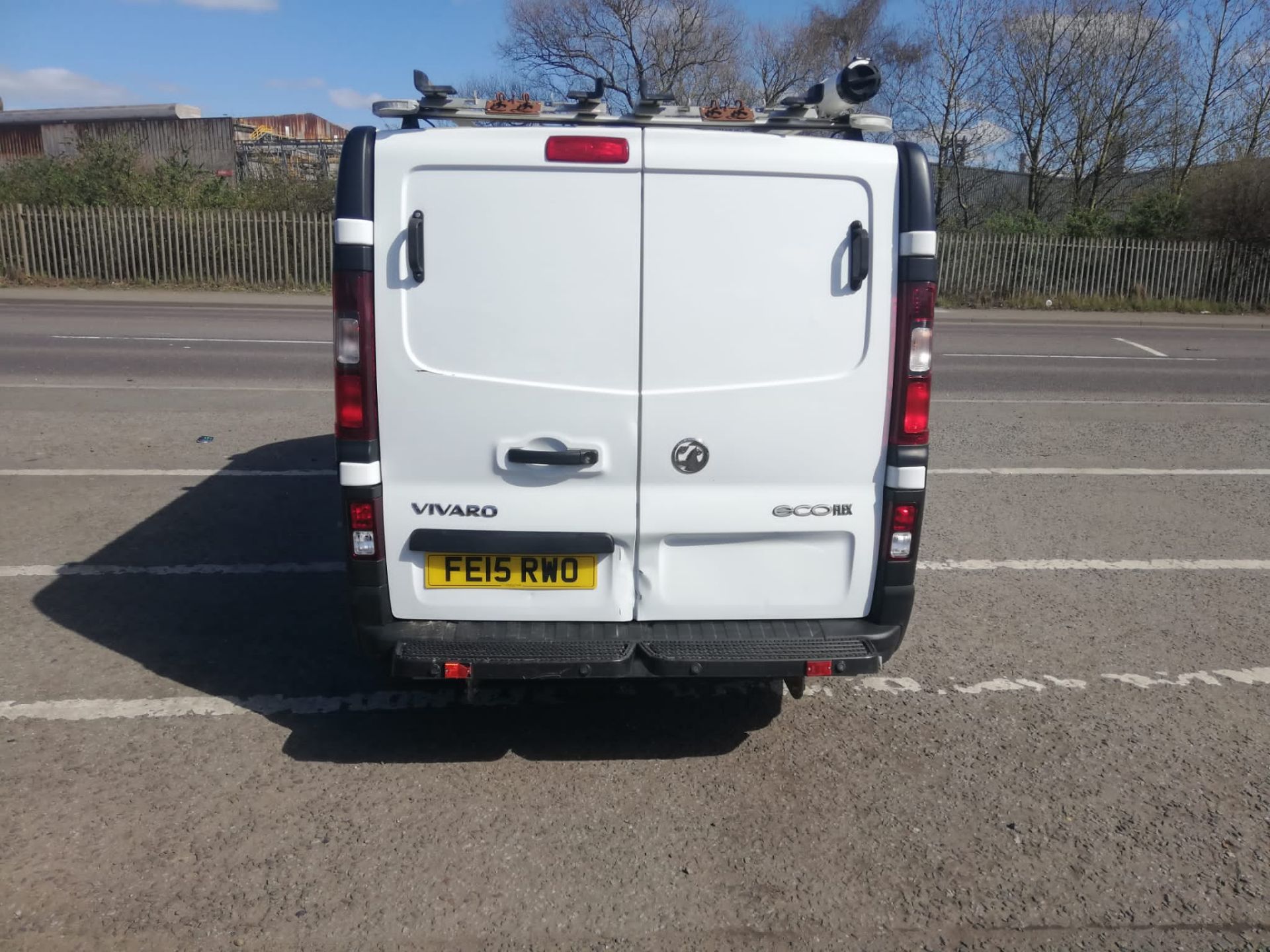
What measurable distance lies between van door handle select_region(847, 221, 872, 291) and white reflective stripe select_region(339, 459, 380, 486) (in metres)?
1.73

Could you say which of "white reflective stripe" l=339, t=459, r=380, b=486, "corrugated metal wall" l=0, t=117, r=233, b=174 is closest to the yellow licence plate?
"white reflective stripe" l=339, t=459, r=380, b=486

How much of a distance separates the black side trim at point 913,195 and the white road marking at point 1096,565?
3094mm

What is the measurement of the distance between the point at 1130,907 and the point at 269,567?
4648mm

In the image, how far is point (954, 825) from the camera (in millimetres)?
3580

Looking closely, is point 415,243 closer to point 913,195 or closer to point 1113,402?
point 913,195

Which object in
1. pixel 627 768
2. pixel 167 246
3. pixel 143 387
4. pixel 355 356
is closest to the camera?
pixel 355 356

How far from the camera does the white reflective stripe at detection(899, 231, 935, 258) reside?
11.7 ft

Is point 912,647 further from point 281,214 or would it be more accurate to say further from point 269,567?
point 281,214

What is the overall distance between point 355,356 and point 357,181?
1.83ft

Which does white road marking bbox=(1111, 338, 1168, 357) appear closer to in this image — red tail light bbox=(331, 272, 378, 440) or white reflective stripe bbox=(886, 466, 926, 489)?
white reflective stripe bbox=(886, 466, 926, 489)

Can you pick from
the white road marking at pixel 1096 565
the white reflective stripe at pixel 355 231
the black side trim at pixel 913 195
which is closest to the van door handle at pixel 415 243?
the white reflective stripe at pixel 355 231

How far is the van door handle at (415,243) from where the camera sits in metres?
3.44

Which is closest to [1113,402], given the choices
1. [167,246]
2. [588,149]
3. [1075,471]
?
[1075,471]

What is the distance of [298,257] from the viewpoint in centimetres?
2620
